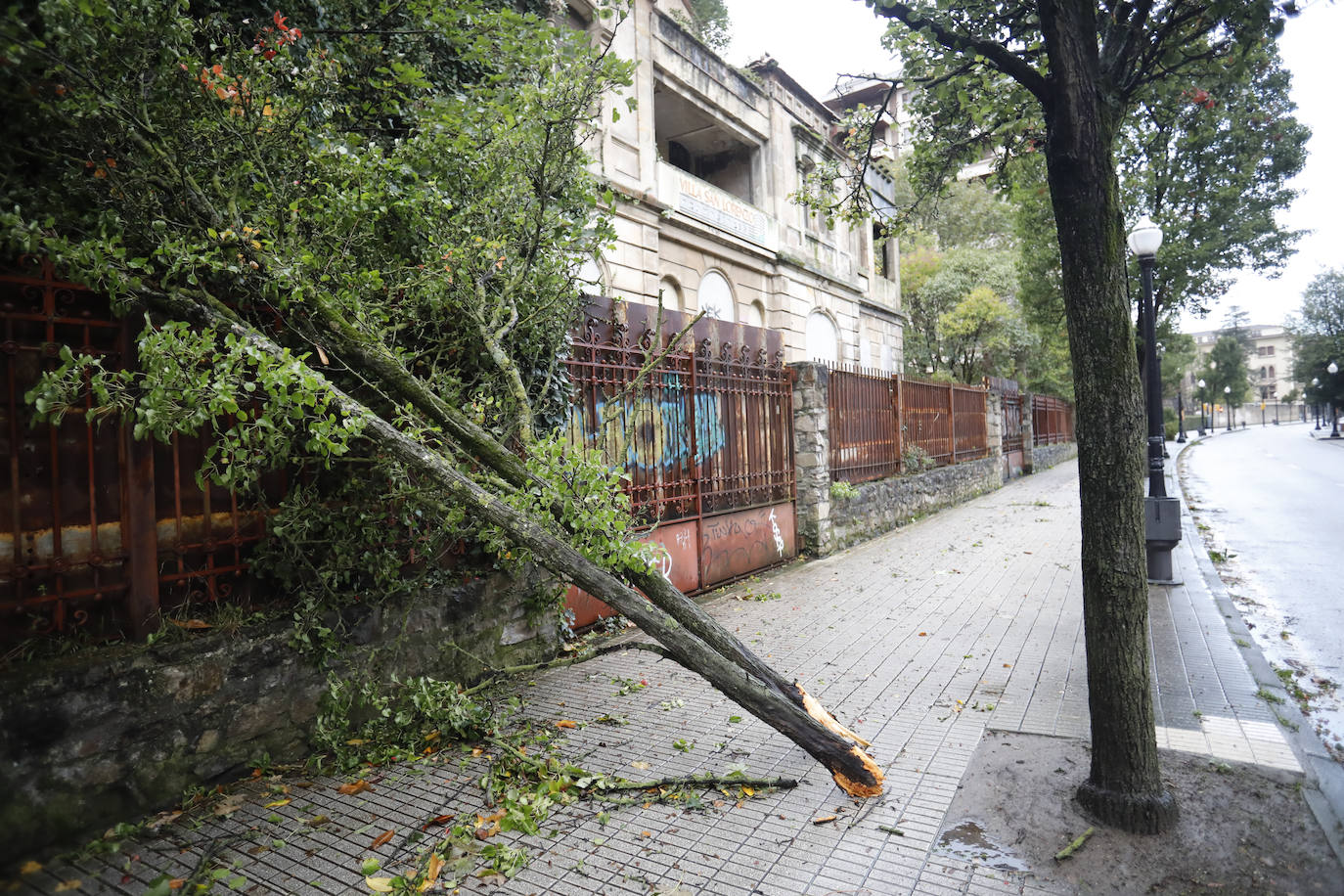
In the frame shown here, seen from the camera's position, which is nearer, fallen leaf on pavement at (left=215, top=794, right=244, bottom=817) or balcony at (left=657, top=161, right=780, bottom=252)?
fallen leaf on pavement at (left=215, top=794, right=244, bottom=817)

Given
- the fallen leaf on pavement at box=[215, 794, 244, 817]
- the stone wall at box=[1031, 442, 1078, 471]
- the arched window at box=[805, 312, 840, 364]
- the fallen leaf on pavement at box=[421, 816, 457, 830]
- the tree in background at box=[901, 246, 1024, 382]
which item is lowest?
the fallen leaf on pavement at box=[421, 816, 457, 830]

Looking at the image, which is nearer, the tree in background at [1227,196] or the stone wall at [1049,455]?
the tree in background at [1227,196]

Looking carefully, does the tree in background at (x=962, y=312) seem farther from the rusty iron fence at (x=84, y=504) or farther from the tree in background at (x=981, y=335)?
the rusty iron fence at (x=84, y=504)

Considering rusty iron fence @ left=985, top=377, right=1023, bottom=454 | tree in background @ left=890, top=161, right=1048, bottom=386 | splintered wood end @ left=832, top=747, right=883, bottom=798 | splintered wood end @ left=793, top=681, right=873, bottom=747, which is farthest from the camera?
tree in background @ left=890, top=161, right=1048, bottom=386

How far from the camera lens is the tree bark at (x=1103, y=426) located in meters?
3.27

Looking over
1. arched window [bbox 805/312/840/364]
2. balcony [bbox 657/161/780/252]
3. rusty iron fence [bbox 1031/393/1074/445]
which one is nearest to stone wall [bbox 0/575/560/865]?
balcony [bbox 657/161/780/252]

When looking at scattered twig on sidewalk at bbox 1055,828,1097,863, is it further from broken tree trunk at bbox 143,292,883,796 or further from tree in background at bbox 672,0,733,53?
tree in background at bbox 672,0,733,53

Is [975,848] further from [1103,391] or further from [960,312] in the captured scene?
[960,312]

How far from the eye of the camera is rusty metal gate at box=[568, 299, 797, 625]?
6.73 m

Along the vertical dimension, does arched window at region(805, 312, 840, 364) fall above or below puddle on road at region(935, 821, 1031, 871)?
above

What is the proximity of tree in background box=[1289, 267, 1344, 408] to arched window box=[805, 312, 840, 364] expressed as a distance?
43.9 meters

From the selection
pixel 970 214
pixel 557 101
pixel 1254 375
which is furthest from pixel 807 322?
pixel 1254 375

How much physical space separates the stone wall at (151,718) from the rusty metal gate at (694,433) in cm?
254

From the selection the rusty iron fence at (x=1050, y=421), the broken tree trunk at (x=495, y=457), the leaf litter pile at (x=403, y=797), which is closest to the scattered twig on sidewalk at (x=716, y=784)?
the leaf litter pile at (x=403, y=797)
